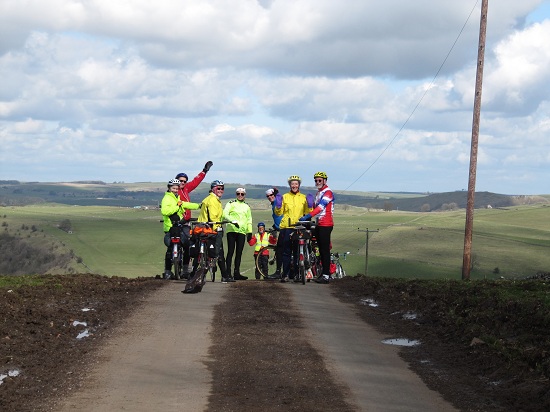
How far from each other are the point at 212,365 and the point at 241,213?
443 inches

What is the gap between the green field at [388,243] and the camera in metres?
99.1

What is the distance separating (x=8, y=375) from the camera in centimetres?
1093

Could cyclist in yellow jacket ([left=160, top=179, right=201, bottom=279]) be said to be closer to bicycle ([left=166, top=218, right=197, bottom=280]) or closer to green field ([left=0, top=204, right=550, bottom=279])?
bicycle ([left=166, top=218, right=197, bottom=280])

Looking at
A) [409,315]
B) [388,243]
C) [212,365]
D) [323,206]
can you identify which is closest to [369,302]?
[409,315]

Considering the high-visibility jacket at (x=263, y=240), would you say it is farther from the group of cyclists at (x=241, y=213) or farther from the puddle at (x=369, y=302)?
the puddle at (x=369, y=302)

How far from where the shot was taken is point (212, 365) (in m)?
11.5

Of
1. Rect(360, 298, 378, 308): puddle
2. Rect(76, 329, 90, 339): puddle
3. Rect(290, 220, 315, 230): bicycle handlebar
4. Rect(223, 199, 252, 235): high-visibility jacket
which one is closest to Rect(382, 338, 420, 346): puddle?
Rect(360, 298, 378, 308): puddle

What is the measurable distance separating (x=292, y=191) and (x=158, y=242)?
10858 centimetres

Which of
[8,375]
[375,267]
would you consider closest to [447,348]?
[8,375]

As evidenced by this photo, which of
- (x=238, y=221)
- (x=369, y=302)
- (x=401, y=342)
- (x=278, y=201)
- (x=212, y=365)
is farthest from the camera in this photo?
(x=278, y=201)

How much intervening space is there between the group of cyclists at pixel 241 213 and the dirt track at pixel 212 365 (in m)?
4.14

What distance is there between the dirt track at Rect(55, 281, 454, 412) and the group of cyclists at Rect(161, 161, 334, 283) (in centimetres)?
414

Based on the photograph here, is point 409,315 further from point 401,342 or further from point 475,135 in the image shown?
point 475,135

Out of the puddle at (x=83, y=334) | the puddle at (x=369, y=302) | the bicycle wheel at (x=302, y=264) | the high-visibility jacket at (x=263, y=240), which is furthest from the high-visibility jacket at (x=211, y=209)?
the puddle at (x=83, y=334)
